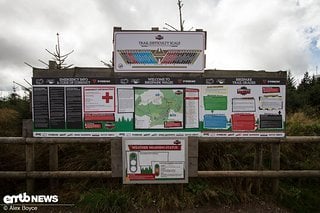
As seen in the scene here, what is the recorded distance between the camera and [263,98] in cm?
440

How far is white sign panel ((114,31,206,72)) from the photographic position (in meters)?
4.35

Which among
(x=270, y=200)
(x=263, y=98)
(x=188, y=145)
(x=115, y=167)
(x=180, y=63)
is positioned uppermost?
(x=180, y=63)

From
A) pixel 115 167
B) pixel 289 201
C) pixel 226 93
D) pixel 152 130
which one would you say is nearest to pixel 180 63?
pixel 226 93

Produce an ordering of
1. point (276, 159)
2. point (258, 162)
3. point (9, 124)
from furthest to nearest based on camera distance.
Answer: point (9, 124) → point (258, 162) → point (276, 159)

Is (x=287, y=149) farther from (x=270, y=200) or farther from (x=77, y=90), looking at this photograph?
(x=77, y=90)

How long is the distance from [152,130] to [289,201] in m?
2.85

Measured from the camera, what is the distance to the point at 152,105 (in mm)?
4320

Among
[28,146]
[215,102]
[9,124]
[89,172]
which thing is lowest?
[89,172]

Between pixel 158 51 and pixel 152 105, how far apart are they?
1.01 m

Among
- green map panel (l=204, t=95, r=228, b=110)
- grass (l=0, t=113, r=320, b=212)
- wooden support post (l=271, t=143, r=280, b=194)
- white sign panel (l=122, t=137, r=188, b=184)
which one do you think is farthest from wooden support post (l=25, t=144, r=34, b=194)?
wooden support post (l=271, t=143, r=280, b=194)

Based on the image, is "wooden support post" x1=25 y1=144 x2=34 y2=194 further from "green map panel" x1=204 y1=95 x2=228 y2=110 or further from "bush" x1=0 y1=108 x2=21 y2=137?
"green map panel" x1=204 y1=95 x2=228 y2=110

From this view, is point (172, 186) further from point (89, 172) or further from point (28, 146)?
point (28, 146)

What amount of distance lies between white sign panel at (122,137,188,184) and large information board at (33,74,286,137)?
17 cm

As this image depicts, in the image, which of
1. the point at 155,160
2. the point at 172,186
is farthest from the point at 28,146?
the point at 172,186
